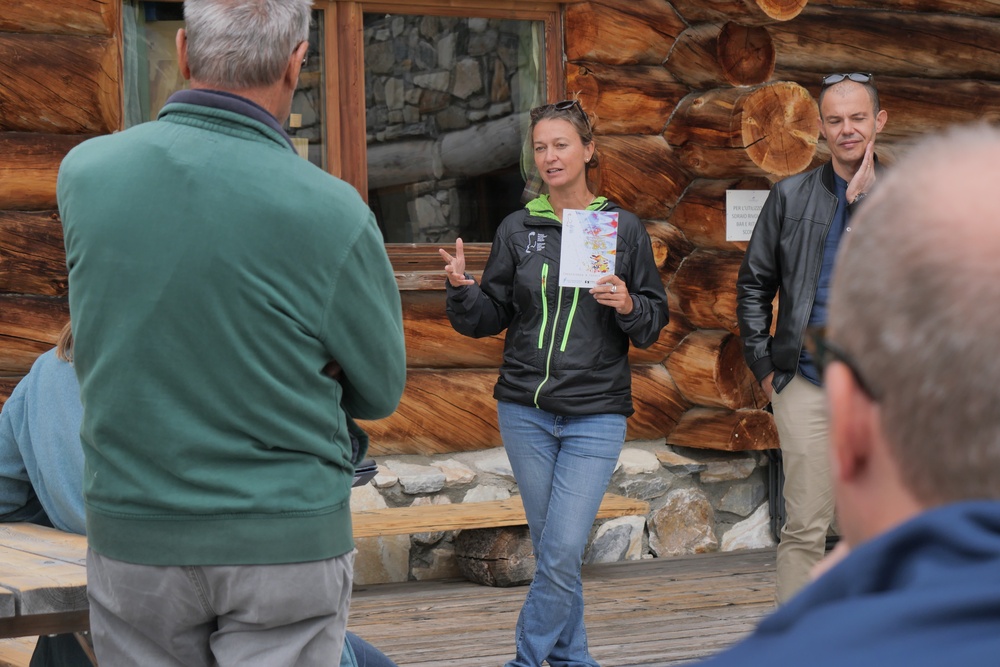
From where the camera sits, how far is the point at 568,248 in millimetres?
4125

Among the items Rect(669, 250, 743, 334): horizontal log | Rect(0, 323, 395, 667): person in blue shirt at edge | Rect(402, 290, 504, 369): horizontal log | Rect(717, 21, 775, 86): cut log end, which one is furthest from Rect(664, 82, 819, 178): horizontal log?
Rect(0, 323, 395, 667): person in blue shirt at edge

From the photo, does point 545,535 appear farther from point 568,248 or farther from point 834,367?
point 834,367

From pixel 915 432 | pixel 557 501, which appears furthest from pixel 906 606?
pixel 557 501

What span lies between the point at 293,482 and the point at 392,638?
286cm

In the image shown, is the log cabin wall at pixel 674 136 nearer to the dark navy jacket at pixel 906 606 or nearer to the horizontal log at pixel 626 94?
the horizontal log at pixel 626 94

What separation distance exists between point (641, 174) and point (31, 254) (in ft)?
9.43

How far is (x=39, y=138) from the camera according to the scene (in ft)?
17.4

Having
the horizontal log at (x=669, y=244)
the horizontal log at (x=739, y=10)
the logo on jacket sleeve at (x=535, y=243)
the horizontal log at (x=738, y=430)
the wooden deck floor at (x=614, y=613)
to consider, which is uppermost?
the horizontal log at (x=739, y=10)

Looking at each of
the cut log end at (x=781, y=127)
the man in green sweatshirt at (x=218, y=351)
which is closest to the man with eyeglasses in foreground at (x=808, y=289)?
the cut log end at (x=781, y=127)

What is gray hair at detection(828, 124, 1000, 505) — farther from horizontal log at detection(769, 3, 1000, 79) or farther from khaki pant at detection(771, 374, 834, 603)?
horizontal log at detection(769, 3, 1000, 79)

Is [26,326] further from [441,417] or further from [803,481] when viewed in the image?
[803,481]

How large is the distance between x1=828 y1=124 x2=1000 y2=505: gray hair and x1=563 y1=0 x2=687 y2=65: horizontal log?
207 inches

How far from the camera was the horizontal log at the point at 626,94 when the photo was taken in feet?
19.8

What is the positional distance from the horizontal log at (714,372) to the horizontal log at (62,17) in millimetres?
3107
